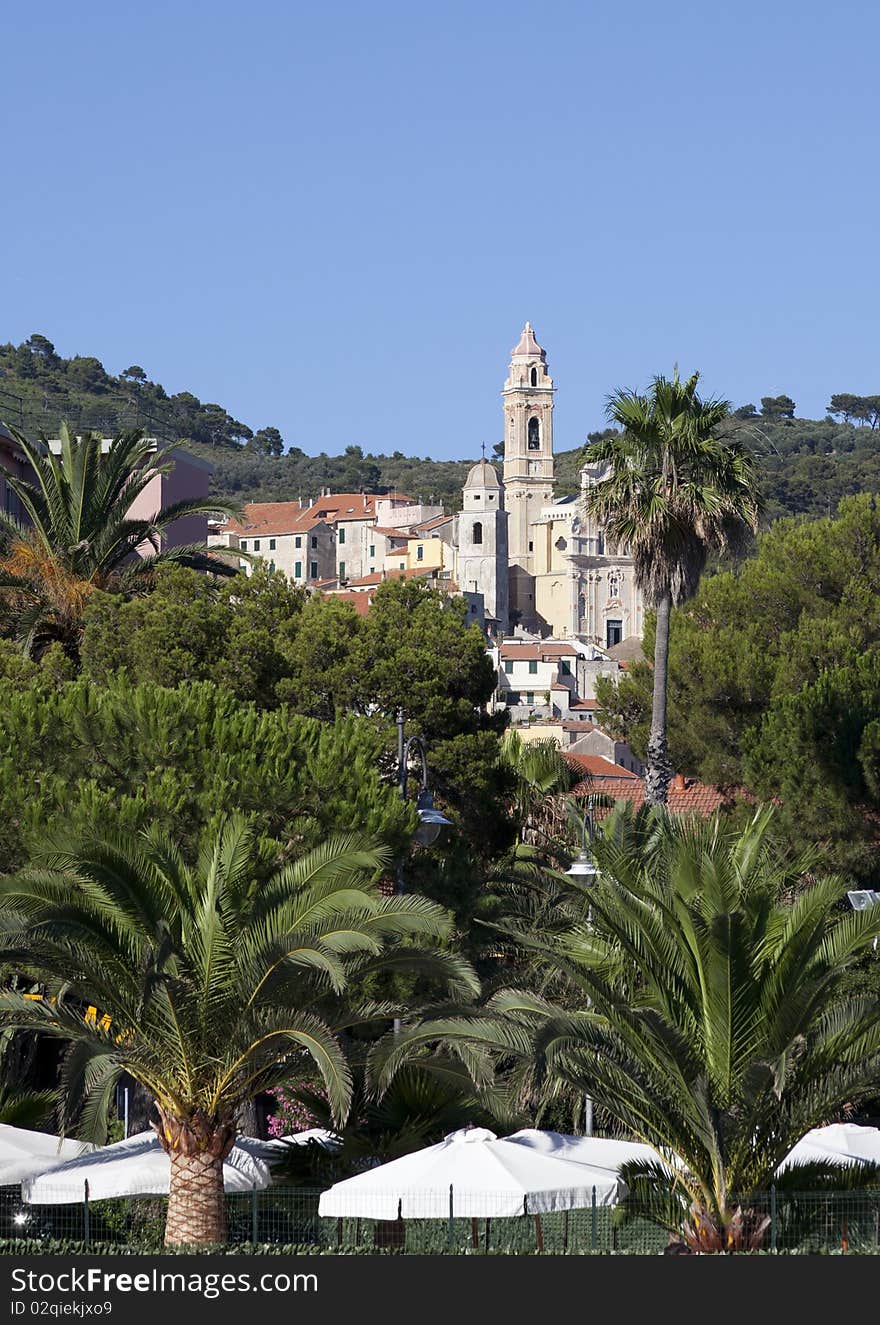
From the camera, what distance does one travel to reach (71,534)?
102ft

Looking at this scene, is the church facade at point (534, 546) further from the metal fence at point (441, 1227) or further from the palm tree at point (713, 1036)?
the palm tree at point (713, 1036)

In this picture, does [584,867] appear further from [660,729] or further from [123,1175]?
[660,729]

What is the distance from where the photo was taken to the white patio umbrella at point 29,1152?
62.4 feet

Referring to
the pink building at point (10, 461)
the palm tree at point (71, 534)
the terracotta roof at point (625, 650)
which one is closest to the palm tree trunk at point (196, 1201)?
the palm tree at point (71, 534)

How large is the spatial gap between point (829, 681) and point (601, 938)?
57.6 ft

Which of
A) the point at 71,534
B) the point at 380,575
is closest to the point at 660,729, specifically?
the point at 71,534

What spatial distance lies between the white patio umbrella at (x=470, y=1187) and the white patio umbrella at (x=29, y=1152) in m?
3.14

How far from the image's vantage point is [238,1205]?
18.7 metres

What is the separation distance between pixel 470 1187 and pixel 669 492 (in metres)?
14.7

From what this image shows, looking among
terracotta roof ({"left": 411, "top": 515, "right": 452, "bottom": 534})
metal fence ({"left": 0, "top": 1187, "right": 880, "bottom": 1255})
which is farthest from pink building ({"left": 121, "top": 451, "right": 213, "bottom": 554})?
terracotta roof ({"left": 411, "top": 515, "right": 452, "bottom": 534})

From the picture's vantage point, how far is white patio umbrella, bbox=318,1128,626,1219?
17859mm

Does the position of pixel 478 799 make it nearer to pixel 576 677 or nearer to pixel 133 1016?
pixel 133 1016

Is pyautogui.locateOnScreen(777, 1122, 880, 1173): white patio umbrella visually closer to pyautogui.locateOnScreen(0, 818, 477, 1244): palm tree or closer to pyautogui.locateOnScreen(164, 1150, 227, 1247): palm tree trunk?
pyautogui.locateOnScreen(0, 818, 477, 1244): palm tree

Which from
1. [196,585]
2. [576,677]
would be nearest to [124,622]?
[196,585]
